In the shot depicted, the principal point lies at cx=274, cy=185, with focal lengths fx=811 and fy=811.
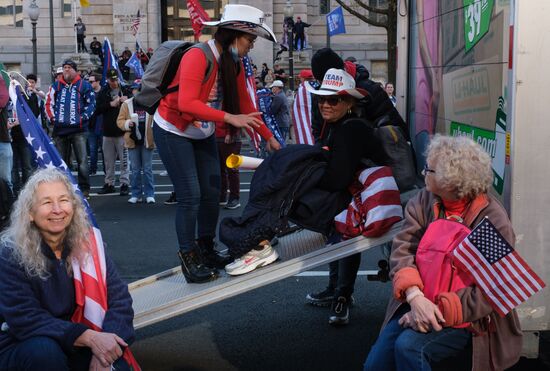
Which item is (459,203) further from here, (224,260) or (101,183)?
(101,183)

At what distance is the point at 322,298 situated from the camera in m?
6.18

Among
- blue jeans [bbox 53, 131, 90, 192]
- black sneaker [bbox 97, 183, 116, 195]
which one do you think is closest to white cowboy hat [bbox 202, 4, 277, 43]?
blue jeans [bbox 53, 131, 90, 192]

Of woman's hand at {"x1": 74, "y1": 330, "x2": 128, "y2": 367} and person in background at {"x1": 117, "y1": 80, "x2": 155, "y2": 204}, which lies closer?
woman's hand at {"x1": 74, "y1": 330, "x2": 128, "y2": 367}

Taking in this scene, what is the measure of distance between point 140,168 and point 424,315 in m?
8.81

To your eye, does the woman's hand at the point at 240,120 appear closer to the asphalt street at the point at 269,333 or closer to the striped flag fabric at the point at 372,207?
the striped flag fabric at the point at 372,207

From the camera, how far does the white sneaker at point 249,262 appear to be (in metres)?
4.69

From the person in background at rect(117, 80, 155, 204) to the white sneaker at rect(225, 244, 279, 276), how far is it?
6924 mm

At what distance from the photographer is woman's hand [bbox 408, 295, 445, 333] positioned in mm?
3365

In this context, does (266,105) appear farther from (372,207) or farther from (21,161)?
(372,207)

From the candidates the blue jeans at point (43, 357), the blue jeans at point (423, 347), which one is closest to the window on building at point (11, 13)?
the blue jeans at point (43, 357)

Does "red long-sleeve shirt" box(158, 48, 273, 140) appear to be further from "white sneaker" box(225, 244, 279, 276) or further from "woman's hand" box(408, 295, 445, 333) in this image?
"woman's hand" box(408, 295, 445, 333)

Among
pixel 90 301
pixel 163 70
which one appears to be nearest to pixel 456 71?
pixel 163 70

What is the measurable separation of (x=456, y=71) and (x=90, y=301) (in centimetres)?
248

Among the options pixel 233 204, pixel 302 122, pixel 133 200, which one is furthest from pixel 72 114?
pixel 302 122
